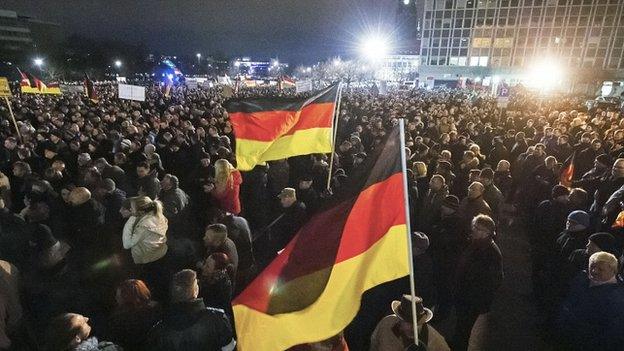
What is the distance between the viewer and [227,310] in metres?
4.34

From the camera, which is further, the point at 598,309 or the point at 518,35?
the point at 518,35

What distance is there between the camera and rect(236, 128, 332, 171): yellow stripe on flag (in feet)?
19.9

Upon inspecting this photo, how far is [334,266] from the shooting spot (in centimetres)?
271

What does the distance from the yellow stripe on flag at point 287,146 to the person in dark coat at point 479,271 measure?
2505 millimetres

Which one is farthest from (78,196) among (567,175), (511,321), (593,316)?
(567,175)

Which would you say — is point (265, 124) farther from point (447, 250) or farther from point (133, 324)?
point (133, 324)

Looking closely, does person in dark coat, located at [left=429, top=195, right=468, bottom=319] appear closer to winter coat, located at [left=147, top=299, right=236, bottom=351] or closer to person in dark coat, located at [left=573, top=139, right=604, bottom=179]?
winter coat, located at [left=147, top=299, right=236, bottom=351]

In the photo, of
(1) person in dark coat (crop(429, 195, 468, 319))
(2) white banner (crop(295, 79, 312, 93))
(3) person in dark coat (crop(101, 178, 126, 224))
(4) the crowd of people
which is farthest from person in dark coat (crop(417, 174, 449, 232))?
(2) white banner (crop(295, 79, 312, 93))

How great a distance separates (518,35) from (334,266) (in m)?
94.9

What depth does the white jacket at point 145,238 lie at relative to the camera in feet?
14.6

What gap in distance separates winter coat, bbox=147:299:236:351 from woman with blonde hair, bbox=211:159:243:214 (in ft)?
9.70

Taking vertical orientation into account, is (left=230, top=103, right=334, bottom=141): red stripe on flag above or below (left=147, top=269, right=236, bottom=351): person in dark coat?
above

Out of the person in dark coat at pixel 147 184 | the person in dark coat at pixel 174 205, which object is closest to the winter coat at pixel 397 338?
the person in dark coat at pixel 174 205

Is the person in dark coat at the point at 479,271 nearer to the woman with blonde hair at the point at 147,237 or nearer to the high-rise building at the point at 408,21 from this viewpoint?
the woman with blonde hair at the point at 147,237
